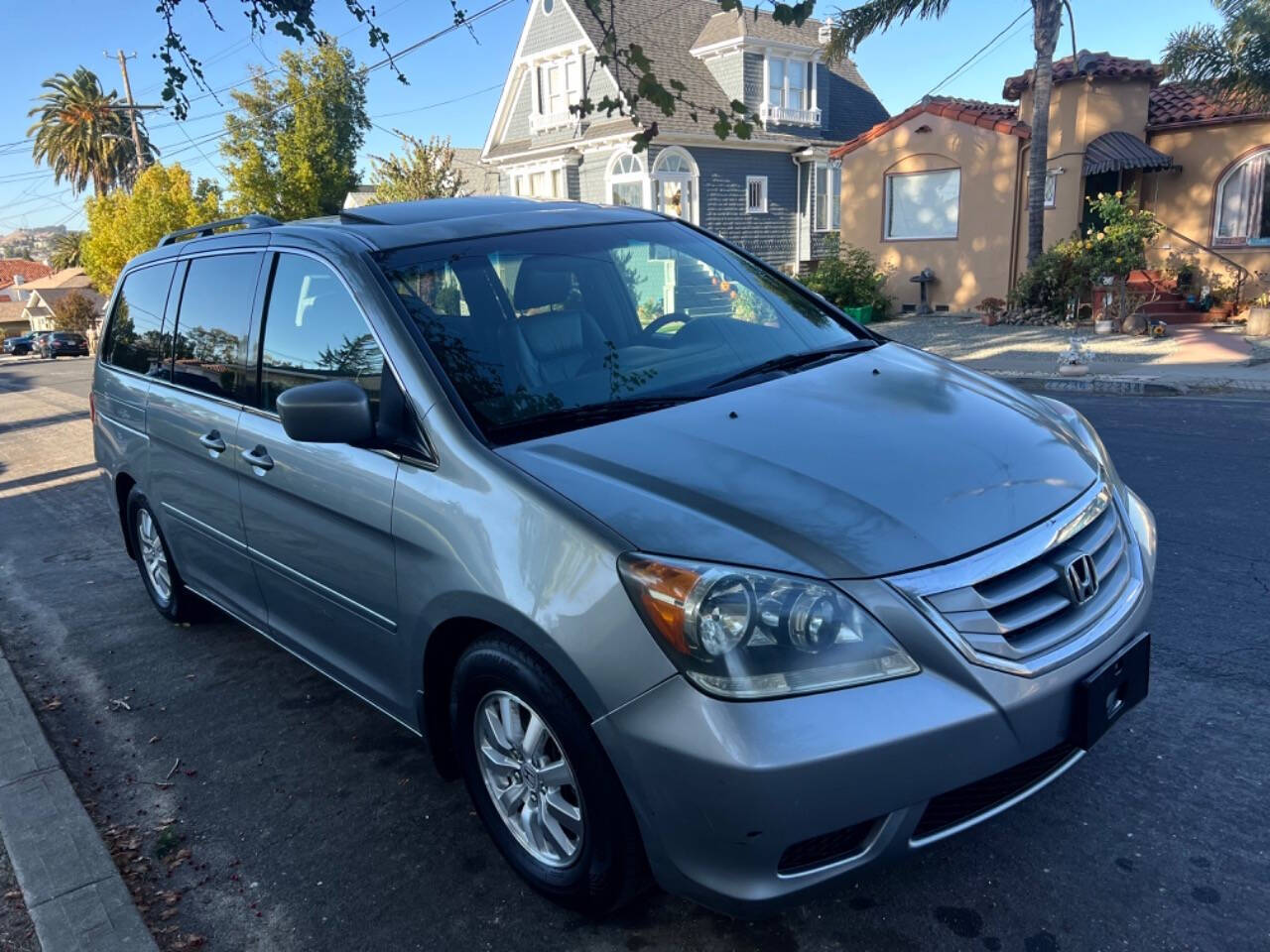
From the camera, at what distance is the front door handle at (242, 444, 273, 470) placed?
3.42 meters

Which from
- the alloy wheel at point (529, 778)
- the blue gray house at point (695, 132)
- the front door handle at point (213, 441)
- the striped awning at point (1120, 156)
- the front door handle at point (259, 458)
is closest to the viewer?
the alloy wheel at point (529, 778)

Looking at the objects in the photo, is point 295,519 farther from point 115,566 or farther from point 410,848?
point 115,566

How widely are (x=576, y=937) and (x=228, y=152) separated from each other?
4356 cm

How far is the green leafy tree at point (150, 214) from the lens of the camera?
126 feet

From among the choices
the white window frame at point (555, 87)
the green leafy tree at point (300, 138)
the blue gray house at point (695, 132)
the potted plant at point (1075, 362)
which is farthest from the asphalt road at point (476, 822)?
the green leafy tree at point (300, 138)

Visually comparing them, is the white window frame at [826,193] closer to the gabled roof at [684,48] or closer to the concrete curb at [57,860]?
the gabled roof at [684,48]

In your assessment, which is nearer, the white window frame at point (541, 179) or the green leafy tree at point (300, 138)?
the white window frame at point (541, 179)

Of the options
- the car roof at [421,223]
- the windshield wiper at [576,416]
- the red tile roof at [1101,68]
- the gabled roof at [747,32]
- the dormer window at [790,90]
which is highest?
the gabled roof at [747,32]

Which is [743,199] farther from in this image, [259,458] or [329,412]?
[329,412]

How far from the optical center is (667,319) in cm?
358

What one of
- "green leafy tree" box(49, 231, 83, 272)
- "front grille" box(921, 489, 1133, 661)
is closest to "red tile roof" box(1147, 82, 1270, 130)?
"front grille" box(921, 489, 1133, 661)

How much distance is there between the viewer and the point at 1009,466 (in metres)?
2.61

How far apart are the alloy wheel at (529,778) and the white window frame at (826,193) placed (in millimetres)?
Result: 28227

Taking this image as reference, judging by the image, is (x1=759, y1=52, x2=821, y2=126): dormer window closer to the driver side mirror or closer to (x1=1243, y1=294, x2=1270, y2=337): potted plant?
(x1=1243, y1=294, x2=1270, y2=337): potted plant
